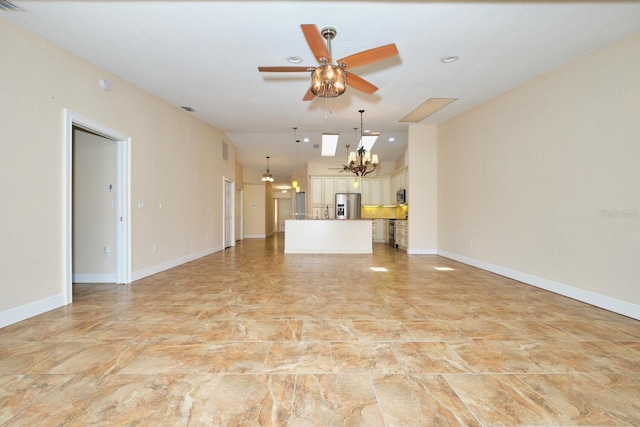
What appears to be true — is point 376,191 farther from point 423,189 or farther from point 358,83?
point 358,83

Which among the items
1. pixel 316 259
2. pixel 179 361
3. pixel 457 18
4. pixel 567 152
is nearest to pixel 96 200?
pixel 179 361

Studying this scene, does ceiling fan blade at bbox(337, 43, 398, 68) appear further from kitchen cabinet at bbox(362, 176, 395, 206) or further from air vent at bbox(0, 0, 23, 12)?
kitchen cabinet at bbox(362, 176, 395, 206)

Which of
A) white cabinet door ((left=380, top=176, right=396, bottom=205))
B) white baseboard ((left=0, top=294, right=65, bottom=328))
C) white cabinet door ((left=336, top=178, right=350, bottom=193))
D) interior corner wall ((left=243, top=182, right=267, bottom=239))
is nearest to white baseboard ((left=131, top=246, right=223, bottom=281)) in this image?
white baseboard ((left=0, top=294, right=65, bottom=328))

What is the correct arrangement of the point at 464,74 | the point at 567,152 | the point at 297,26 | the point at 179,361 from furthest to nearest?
the point at 464,74 < the point at 567,152 < the point at 297,26 < the point at 179,361

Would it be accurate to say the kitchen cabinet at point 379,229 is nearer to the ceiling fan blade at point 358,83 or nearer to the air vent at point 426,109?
the air vent at point 426,109

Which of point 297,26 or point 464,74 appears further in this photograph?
point 464,74

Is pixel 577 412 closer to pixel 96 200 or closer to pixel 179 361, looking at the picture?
pixel 179 361

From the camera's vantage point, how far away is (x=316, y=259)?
660cm

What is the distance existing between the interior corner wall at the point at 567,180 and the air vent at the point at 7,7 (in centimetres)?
602

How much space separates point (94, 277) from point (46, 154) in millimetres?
2049

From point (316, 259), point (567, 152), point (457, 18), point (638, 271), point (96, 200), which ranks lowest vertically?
point (316, 259)

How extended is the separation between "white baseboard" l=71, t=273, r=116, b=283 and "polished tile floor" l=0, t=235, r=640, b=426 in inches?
26.3

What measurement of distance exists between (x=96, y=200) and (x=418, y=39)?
4.87 m

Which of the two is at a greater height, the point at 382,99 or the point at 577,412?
the point at 382,99
